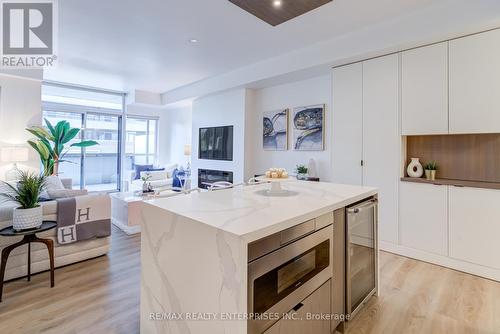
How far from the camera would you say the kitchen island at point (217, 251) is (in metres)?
1.10

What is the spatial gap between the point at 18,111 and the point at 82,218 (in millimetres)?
3154

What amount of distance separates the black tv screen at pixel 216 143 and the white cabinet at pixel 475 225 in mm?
3894

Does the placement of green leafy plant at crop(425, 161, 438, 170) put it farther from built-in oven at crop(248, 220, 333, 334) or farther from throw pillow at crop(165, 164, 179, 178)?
throw pillow at crop(165, 164, 179, 178)

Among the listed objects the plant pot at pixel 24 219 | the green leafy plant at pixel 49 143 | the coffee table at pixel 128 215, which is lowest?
the coffee table at pixel 128 215

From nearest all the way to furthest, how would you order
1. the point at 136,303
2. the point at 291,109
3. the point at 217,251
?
the point at 217,251 < the point at 136,303 < the point at 291,109

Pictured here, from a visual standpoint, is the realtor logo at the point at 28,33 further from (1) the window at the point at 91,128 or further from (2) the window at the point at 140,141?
(2) the window at the point at 140,141

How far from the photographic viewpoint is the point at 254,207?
1.54m

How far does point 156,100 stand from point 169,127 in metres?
1.17

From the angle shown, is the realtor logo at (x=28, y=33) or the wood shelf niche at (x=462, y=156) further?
the realtor logo at (x=28, y=33)

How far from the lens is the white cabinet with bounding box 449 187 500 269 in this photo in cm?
261

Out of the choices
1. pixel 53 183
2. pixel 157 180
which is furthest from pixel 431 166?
pixel 157 180

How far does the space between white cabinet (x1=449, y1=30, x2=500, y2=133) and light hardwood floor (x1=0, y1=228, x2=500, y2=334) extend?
1627 mm

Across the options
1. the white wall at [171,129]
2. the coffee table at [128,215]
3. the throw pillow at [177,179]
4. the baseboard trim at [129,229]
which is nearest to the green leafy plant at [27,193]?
the coffee table at [128,215]

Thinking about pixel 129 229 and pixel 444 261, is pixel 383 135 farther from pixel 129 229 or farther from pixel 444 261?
pixel 129 229
